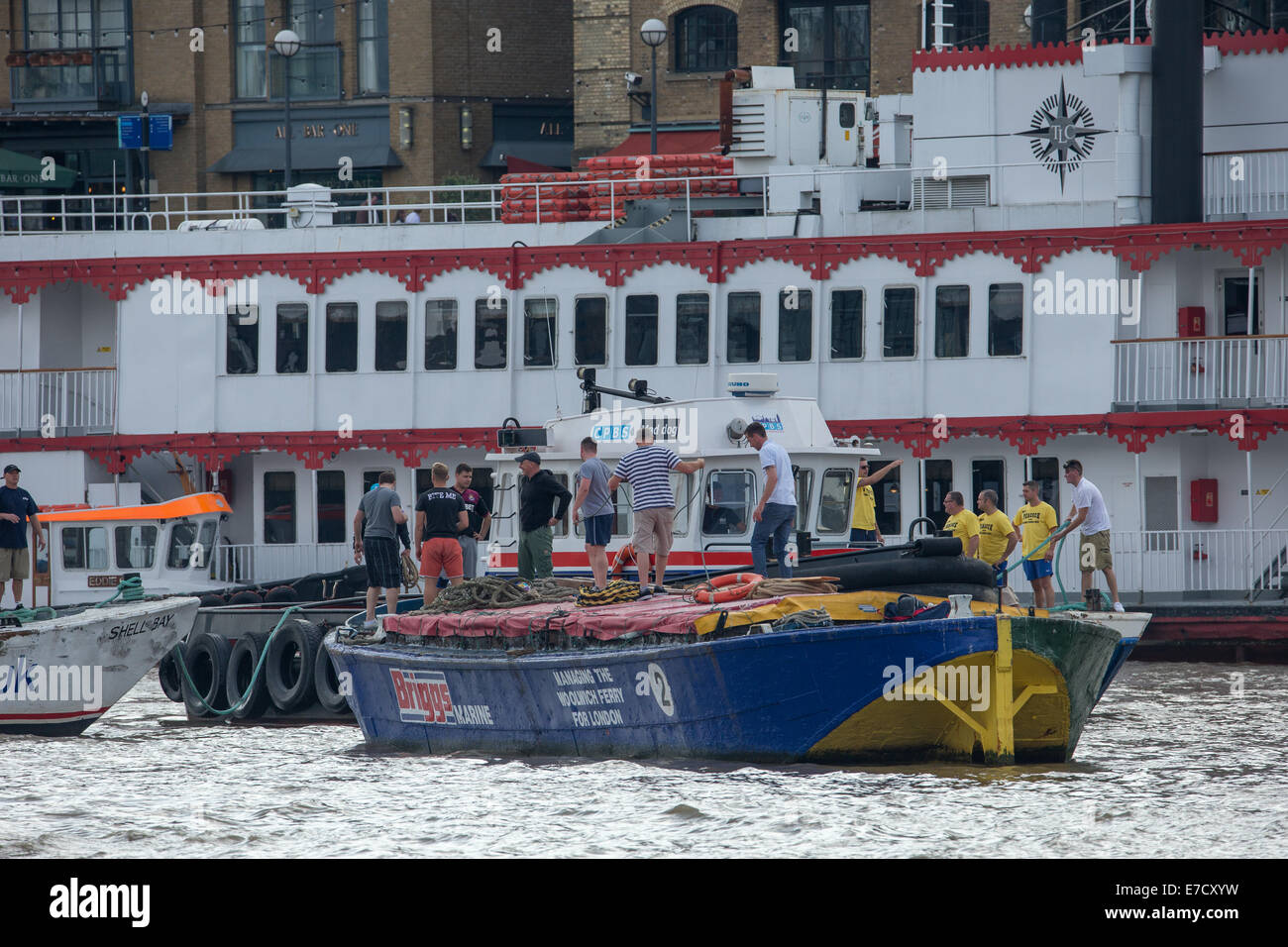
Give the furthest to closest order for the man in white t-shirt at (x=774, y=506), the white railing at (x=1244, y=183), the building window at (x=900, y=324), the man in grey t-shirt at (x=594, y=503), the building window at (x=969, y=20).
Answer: the building window at (x=969, y=20), the building window at (x=900, y=324), the white railing at (x=1244, y=183), the man in grey t-shirt at (x=594, y=503), the man in white t-shirt at (x=774, y=506)

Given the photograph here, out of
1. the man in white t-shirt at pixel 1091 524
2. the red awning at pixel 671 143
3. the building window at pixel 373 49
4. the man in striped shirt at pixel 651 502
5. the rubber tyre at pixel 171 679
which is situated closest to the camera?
the man in striped shirt at pixel 651 502

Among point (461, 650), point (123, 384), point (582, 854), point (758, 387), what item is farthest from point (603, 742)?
point (123, 384)

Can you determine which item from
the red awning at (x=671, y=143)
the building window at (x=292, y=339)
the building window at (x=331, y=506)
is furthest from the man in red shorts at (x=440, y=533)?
the red awning at (x=671, y=143)

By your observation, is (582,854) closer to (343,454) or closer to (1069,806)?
(1069,806)

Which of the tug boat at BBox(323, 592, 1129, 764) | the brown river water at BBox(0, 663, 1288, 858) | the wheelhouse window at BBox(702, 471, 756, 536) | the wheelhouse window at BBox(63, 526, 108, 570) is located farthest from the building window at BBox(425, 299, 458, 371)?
the tug boat at BBox(323, 592, 1129, 764)

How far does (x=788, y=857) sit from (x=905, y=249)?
16.6 metres

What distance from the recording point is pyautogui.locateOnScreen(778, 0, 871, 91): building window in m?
45.6

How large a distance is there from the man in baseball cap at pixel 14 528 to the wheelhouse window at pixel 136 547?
3.15 metres

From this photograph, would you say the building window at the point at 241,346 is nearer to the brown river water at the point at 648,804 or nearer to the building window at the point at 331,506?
the building window at the point at 331,506

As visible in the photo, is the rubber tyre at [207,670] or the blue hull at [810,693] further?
the rubber tyre at [207,670]

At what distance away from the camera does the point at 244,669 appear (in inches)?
844

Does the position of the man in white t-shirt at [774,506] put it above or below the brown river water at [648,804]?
above

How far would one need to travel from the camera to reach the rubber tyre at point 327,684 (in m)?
20.4

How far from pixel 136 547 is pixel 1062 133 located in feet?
47.4
